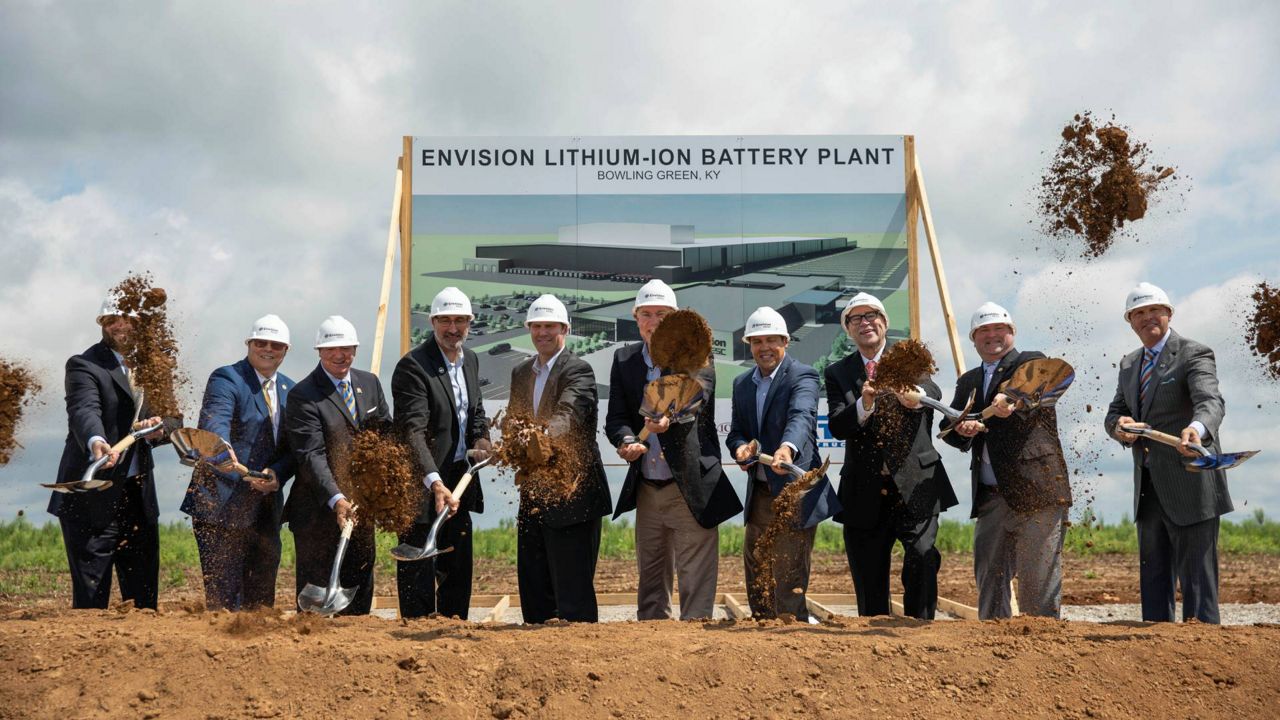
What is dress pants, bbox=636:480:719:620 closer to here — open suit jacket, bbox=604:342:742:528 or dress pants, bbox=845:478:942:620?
open suit jacket, bbox=604:342:742:528

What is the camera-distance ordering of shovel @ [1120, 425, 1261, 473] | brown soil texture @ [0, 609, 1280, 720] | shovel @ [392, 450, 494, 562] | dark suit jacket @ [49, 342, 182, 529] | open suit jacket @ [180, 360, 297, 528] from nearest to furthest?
brown soil texture @ [0, 609, 1280, 720] → shovel @ [392, 450, 494, 562] → shovel @ [1120, 425, 1261, 473] → open suit jacket @ [180, 360, 297, 528] → dark suit jacket @ [49, 342, 182, 529]

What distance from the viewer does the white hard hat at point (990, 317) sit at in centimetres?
534

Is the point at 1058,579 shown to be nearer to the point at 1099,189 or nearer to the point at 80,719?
the point at 1099,189

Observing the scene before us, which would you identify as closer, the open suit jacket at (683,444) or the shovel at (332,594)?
the shovel at (332,594)

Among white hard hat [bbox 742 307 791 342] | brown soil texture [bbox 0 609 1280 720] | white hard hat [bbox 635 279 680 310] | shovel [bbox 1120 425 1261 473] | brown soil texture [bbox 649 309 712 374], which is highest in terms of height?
white hard hat [bbox 635 279 680 310]

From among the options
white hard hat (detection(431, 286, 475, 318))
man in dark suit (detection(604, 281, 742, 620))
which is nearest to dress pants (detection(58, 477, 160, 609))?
white hard hat (detection(431, 286, 475, 318))

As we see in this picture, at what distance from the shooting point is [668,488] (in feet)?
16.5

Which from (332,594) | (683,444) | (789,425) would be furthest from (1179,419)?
(332,594)

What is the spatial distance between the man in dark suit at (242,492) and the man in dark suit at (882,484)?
2.79m

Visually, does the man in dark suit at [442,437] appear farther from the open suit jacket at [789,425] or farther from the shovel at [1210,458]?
the shovel at [1210,458]

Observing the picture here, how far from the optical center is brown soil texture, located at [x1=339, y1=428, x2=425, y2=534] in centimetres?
498

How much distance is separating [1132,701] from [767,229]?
499 cm

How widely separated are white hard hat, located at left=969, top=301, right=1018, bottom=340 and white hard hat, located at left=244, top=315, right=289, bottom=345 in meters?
3.52

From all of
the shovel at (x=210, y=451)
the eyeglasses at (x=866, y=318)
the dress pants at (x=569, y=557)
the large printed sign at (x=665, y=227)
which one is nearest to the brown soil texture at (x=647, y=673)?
the dress pants at (x=569, y=557)
